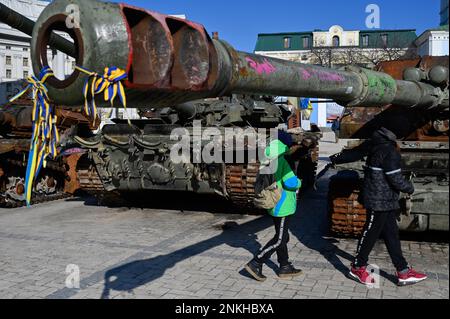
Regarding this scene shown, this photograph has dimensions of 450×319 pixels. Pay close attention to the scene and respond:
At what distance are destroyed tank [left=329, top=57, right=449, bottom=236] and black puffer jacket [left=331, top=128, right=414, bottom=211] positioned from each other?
2.38 feet

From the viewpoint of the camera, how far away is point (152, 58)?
2225 mm

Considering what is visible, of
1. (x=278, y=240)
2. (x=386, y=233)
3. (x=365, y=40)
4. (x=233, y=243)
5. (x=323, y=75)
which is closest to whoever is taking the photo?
(x=323, y=75)

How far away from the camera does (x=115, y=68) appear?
6.95ft

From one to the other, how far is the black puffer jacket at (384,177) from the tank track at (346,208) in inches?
48.8

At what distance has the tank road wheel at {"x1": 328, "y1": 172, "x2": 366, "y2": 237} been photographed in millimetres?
6223

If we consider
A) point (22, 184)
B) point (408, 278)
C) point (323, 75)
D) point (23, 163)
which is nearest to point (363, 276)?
point (408, 278)

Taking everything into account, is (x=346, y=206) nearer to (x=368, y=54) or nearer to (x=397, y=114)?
(x=397, y=114)

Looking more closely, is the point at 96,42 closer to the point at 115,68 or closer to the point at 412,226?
the point at 115,68

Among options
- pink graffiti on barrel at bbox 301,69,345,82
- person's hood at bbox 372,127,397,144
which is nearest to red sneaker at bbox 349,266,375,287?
person's hood at bbox 372,127,397,144

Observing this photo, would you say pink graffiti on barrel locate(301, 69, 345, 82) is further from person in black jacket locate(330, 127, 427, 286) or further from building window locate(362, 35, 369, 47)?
building window locate(362, 35, 369, 47)

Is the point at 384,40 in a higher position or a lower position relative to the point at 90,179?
higher

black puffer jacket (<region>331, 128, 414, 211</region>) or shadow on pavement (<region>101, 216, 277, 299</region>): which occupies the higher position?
black puffer jacket (<region>331, 128, 414, 211</region>)

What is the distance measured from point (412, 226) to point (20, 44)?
176ft

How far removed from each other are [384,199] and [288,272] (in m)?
1.26
